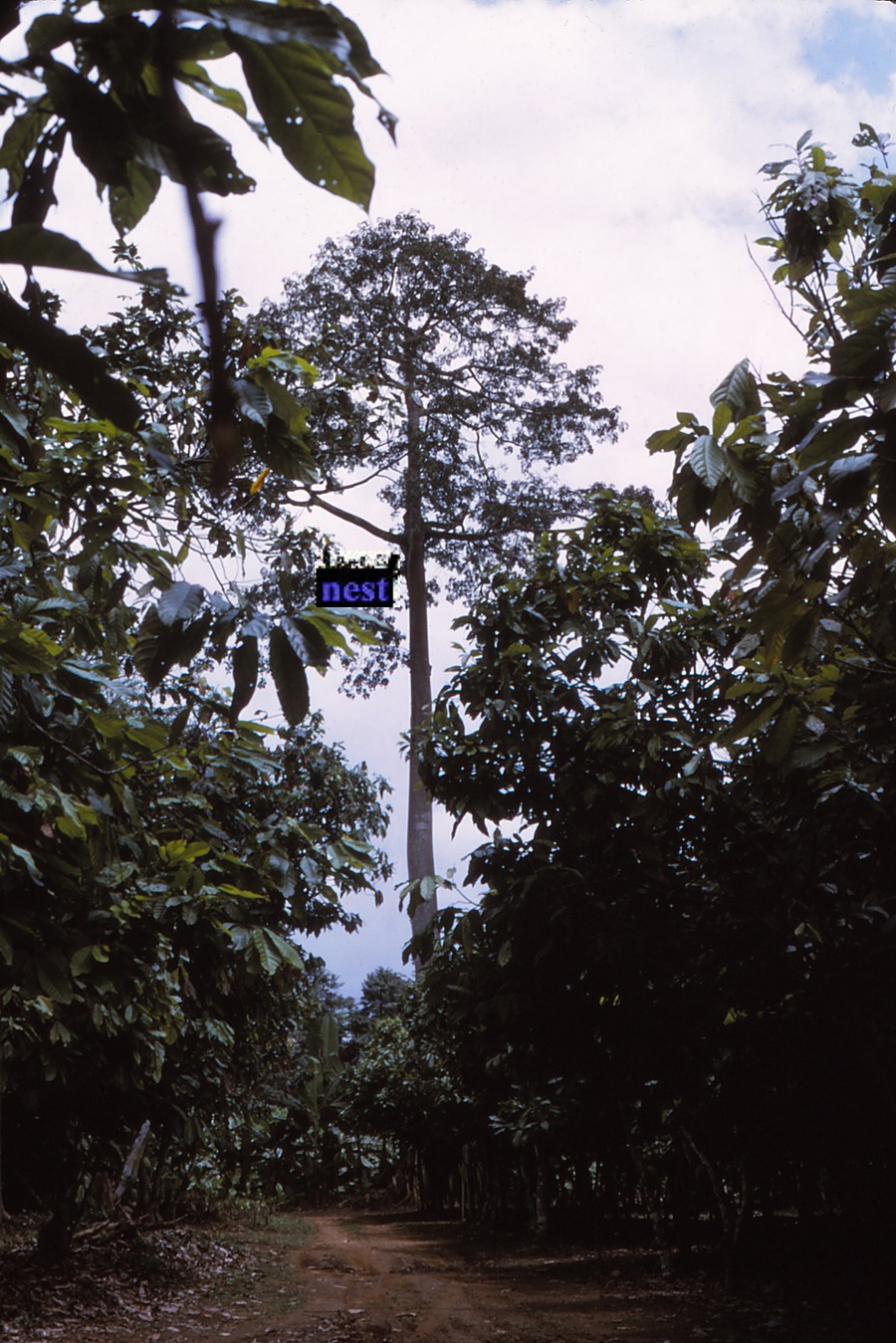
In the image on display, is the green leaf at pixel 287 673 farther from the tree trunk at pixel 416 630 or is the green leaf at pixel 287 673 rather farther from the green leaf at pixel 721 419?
the tree trunk at pixel 416 630

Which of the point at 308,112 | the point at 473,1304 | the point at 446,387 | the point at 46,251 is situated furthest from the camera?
the point at 446,387

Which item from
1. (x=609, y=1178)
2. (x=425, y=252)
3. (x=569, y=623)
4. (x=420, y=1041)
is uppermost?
(x=425, y=252)

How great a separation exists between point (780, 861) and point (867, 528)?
2528 millimetres

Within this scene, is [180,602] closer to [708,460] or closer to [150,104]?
[150,104]

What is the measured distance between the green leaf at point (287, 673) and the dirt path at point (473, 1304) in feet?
16.8

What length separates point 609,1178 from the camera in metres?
10.6

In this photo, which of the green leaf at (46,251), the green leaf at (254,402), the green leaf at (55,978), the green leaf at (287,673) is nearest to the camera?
the green leaf at (46,251)

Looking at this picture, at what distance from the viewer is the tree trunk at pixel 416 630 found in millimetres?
14945

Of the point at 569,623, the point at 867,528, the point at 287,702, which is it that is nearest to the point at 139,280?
the point at 287,702

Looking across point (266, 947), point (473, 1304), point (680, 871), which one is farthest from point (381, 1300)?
point (266, 947)

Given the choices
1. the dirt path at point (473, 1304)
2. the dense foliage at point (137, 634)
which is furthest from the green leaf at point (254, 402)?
the dirt path at point (473, 1304)

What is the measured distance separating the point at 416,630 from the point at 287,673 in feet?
48.9

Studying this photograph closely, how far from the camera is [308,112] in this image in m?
0.85

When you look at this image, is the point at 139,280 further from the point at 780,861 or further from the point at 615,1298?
the point at 615,1298
